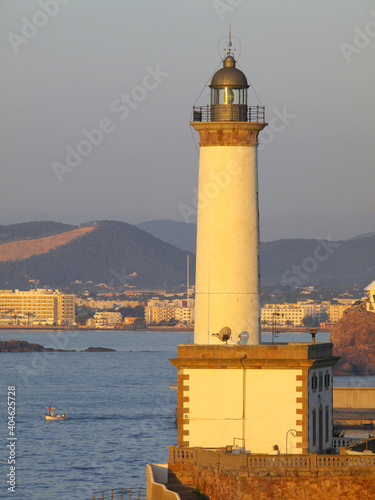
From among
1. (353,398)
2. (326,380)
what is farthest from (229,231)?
(353,398)

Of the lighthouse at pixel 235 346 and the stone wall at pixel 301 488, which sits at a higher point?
the lighthouse at pixel 235 346

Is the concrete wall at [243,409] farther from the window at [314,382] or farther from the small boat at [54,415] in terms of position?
the small boat at [54,415]

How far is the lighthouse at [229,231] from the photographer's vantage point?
33.0m

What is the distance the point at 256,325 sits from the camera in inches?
1304

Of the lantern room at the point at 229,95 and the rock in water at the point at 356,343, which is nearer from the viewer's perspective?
the lantern room at the point at 229,95

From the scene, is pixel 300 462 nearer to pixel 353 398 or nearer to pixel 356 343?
pixel 353 398

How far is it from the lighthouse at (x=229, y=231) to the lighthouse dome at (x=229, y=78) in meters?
1.16

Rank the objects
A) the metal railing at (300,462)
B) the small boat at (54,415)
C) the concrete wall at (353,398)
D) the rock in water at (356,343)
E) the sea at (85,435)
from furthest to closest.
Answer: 1. the rock in water at (356,343)
2. the small boat at (54,415)
3. the concrete wall at (353,398)
4. the sea at (85,435)
5. the metal railing at (300,462)

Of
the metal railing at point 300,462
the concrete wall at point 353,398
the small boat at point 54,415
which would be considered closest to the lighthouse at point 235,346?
the metal railing at point 300,462

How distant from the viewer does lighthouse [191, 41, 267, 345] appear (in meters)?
33.0

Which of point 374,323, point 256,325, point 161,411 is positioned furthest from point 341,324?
point 256,325

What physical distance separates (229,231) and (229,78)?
4513 mm

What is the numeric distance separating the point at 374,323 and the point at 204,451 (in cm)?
15555

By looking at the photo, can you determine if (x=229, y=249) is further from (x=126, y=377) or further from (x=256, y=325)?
(x=126, y=377)
